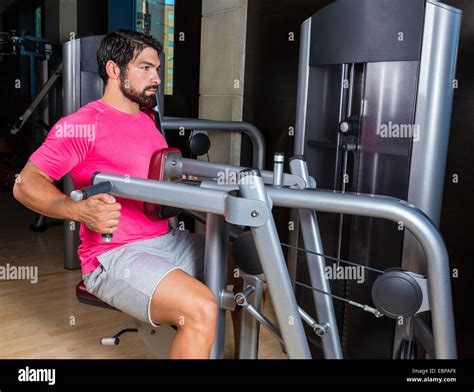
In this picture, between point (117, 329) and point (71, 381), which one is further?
point (117, 329)

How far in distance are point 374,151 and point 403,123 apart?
0.15m

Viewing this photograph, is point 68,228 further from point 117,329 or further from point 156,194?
point 156,194

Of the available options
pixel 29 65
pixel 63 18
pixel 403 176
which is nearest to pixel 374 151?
pixel 403 176

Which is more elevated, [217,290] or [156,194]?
[156,194]

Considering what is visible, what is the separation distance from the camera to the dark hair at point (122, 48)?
6.10 ft

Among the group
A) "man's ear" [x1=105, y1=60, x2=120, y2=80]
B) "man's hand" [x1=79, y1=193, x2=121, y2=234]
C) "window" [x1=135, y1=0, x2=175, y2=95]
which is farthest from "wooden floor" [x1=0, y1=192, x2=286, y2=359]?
"window" [x1=135, y1=0, x2=175, y2=95]

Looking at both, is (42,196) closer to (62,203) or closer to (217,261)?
(62,203)

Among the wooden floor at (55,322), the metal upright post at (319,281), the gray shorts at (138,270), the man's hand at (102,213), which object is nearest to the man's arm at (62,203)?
the man's hand at (102,213)

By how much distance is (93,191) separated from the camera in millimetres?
1280

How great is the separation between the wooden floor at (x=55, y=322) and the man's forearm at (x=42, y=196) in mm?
1024

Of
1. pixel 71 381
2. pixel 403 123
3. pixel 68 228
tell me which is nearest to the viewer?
pixel 71 381

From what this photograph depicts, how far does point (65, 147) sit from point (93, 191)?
422mm

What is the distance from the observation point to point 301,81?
2.13m

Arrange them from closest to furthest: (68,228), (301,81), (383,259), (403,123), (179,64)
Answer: (403,123) → (383,259) → (301,81) → (68,228) → (179,64)
